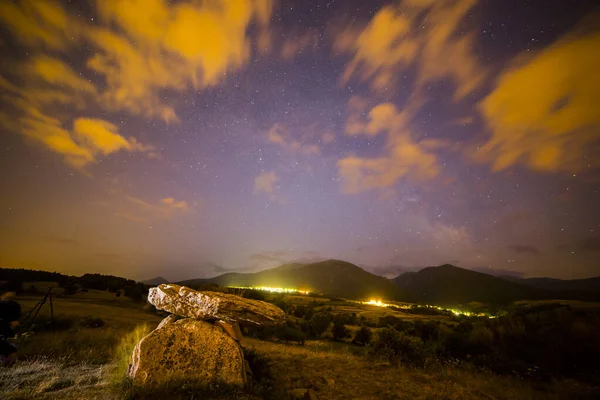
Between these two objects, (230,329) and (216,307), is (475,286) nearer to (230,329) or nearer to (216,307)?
(230,329)

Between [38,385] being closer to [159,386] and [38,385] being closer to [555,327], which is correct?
[159,386]

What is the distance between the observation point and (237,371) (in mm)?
9859

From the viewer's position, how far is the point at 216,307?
11.2 metres

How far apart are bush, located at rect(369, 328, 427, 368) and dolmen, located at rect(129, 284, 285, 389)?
672 centimetres

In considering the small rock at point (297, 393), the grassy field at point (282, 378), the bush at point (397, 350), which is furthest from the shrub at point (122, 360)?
the bush at point (397, 350)

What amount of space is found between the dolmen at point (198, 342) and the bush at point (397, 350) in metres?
6.72

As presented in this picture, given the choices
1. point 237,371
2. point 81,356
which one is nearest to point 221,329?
point 237,371

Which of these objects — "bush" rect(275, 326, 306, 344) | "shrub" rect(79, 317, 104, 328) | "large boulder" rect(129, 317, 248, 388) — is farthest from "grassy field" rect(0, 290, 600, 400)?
"bush" rect(275, 326, 306, 344)

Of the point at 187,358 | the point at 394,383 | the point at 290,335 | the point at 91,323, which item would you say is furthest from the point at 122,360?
the point at 290,335

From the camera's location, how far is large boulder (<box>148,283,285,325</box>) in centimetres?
1134

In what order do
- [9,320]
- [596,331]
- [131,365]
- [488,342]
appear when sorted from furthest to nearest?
1. [488,342]
2. [596,331]
3. [131,365]
4. [9,320]

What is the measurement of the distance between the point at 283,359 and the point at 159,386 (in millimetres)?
→ 7041

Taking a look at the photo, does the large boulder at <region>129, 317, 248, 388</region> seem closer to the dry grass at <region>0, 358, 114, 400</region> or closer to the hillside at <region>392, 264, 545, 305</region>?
the dry grass at <region>0, 358, 114, 400</region>

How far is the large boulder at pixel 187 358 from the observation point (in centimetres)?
908
